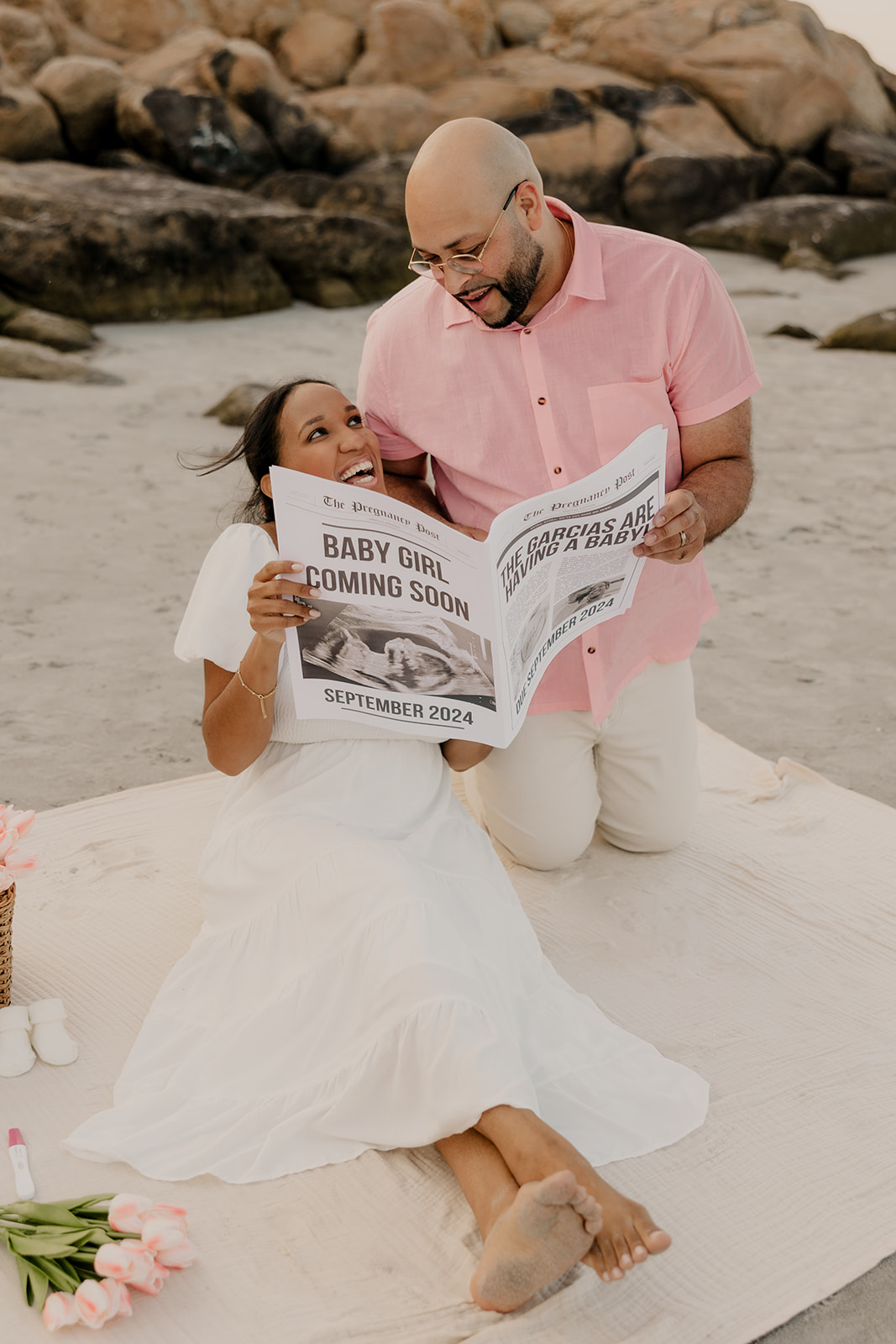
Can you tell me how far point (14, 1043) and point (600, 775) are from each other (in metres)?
1.34

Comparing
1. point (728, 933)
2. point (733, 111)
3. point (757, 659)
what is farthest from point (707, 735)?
point (733, 111)

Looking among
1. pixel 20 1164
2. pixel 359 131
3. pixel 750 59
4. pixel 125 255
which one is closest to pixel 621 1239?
pixel 20 1164

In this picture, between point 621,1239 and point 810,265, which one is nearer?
point 621,1239

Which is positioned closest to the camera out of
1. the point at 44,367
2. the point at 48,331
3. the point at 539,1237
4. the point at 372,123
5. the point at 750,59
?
the point at 539,1237

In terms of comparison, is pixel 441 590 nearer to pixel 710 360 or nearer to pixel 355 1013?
pixel 355 1013

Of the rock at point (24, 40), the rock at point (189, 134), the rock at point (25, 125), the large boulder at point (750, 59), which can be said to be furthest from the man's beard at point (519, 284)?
the large boulder at point (750, 59)

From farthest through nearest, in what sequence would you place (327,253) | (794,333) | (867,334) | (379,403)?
(327,253)
(794,333)
(867,334)
(379,403)

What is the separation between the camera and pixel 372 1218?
1859mm

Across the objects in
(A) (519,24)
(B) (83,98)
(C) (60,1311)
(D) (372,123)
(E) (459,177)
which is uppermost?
(E) (459,177)

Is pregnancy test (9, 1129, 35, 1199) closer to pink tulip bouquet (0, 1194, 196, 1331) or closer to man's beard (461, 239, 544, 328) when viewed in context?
pink tulip bouquet (0, 1194, 196, 1331)

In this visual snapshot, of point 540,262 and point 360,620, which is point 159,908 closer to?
point 360,620

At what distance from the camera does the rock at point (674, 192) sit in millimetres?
12453

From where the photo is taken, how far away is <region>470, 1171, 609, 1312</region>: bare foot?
157cm

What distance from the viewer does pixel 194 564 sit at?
4.75 meters
